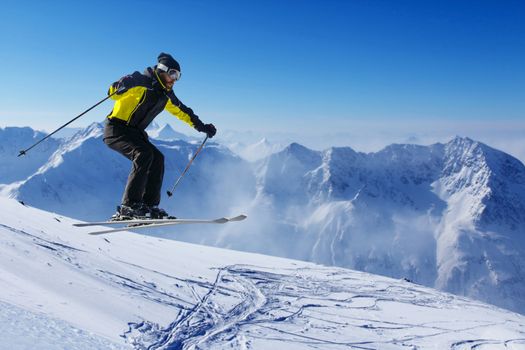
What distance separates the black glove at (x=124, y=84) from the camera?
8695 mm

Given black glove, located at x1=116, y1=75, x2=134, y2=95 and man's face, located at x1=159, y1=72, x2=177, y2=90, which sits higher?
man's face, located at x1=159, y1=72, x2=177, y2=90

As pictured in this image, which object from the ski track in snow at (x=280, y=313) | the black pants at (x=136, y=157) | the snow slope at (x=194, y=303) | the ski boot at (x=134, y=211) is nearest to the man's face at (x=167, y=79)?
the black pants at (x=136, y=157)

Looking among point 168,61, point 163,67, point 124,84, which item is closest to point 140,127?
point 124,84

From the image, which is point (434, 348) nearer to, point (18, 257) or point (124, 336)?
point (124, 336)

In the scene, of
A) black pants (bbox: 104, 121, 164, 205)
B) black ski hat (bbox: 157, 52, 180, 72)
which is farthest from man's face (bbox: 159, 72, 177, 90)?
black pants (bbox: 104, 121, 164, 205)

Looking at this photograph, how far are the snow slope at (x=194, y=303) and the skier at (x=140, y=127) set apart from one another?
241 centimetres

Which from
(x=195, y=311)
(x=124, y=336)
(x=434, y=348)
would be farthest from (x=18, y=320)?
(x=434, y=348)

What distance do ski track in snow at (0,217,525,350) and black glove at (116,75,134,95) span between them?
4807mm

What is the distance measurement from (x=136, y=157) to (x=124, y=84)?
4.84 ft

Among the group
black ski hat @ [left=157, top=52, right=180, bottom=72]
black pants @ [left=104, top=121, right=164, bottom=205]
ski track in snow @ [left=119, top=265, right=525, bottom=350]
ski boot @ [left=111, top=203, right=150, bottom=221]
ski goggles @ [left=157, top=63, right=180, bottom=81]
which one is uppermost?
black ski hat @ [left=157, top=52, right=180, bottom=72]

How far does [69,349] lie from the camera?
6.20m

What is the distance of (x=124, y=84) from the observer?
8.70m

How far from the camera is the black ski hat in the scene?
896 cm

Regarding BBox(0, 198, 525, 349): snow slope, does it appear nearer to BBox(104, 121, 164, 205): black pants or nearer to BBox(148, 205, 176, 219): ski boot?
BBox(148, 205, 176, 219): ski boot
